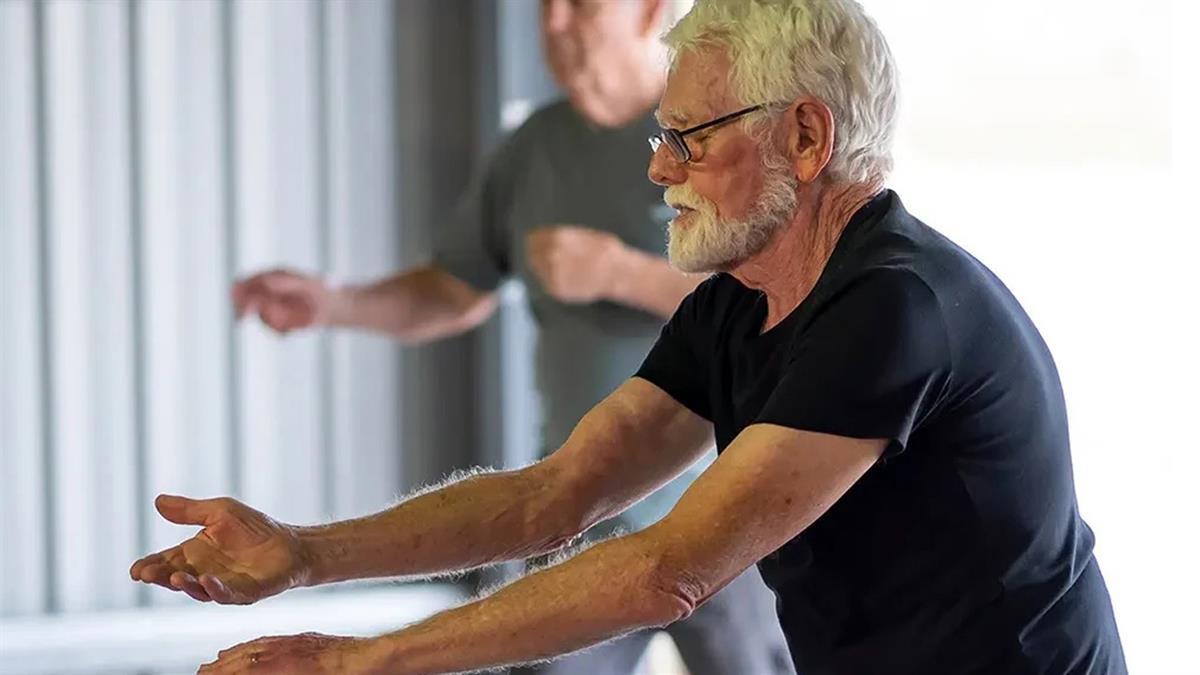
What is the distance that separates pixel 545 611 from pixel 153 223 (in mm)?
2241

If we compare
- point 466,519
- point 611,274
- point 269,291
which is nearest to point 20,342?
point 269,291

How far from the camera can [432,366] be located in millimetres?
3533

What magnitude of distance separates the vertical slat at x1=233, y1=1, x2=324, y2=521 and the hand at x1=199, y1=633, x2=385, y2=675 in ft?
7.19

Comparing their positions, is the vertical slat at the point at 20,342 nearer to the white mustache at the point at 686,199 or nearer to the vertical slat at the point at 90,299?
the vertical slat at the point at 90,299

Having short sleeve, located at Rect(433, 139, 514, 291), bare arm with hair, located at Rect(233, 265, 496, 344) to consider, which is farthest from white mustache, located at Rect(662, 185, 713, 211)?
bare arm with hair, located at Rect(233, 265, 496, 344)

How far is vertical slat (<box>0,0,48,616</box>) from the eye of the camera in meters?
3.19

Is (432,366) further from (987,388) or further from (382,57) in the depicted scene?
(987,388)

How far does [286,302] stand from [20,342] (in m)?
0.73

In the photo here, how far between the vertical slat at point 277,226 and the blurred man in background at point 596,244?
650mm

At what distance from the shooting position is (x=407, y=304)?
281cm

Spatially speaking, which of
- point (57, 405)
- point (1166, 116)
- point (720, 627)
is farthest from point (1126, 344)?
point (57, 405)

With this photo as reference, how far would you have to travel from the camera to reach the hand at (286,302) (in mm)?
2770

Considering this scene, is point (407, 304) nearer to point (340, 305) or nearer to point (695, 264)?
point (340, 305)

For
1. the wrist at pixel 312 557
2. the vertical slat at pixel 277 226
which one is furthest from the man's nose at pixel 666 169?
the vertical slat at pixel 277 226
